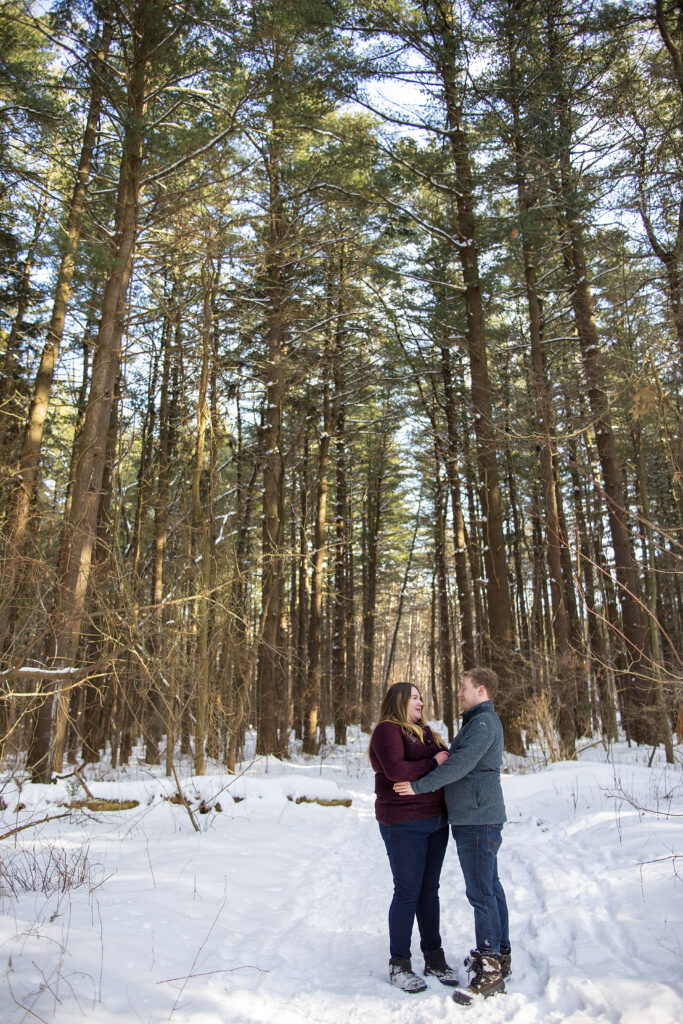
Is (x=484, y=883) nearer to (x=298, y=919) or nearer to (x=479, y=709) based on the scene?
(x=479, y=709)

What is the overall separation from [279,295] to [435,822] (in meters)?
11.8

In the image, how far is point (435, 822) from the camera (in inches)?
142

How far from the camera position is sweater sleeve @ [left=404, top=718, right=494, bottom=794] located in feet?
11.4

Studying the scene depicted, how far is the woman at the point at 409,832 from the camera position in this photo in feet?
11.5

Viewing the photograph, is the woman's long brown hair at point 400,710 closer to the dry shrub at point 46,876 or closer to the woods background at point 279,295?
the woods background at point 279,295

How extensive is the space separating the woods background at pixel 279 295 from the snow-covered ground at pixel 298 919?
A: 3.69ft

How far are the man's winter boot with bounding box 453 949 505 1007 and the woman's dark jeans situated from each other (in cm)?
30

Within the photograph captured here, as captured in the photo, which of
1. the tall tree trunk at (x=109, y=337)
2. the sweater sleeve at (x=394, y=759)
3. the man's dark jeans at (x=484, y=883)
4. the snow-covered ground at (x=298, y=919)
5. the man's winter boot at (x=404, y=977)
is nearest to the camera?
the snow-covered ground at (x=298, y=919)

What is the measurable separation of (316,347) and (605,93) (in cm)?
873

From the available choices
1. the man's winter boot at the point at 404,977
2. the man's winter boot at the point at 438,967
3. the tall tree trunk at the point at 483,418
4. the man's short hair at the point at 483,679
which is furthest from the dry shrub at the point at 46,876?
the tall tree trunk at the point at 483,418

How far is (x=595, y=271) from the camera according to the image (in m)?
16.5

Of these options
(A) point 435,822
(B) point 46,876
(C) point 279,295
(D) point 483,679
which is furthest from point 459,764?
(C) point 279,295

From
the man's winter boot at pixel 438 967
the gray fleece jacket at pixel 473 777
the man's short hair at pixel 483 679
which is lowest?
the man's winter boot at pixel 438 967

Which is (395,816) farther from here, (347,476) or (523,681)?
(347,476)
